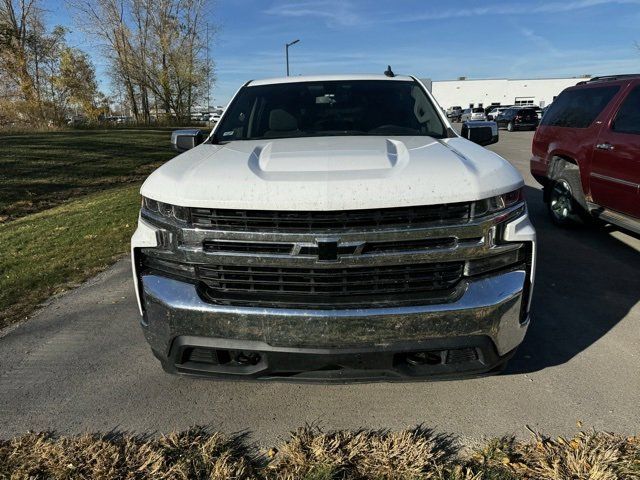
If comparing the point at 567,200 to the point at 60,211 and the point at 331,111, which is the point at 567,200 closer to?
the point at 331,111

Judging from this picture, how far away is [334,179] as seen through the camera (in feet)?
7.44

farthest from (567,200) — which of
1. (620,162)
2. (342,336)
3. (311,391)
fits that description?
(342,336)

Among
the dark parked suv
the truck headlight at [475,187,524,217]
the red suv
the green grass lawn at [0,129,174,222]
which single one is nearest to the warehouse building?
the dark parked suv

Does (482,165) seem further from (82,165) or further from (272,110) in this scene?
(82,165)

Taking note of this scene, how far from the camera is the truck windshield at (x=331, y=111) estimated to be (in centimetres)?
376

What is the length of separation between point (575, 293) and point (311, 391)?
110 inches

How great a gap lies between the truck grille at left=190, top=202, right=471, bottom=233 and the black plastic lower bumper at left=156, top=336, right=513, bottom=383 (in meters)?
0.57

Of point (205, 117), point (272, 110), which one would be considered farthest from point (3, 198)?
point (205, 117)

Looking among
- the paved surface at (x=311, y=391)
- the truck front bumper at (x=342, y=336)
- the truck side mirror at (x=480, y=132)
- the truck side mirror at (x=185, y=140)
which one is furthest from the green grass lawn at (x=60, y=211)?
the truck side mirror at (x=480, y=132)

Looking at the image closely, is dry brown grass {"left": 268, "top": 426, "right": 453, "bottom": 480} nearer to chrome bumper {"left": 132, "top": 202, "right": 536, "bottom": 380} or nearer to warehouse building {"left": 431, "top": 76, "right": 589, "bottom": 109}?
chrome bumper {"left": 132, "top": 202, "right": 536, "bottom": 380}

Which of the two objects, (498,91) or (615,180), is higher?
(498,91)

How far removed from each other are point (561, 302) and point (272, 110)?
2.98m

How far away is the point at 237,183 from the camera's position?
7.57 feet

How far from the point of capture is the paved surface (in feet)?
8.73
